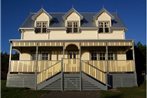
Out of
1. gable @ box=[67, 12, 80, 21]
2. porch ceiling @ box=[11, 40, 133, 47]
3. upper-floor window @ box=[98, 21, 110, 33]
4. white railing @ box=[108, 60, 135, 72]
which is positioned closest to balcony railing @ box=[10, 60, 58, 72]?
porch ceiling @ box=[11, 40, 133, 47]

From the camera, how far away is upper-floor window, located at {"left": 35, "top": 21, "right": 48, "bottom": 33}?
31.8 metres

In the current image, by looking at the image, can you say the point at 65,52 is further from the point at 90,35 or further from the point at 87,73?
the point at 87,73

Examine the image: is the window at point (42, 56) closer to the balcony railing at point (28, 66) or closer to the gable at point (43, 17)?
the balcony railing at point (28, 66)

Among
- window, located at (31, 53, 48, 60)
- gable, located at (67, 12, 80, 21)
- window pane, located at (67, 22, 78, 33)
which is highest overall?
gable, located at (67, 12, 80, 21)

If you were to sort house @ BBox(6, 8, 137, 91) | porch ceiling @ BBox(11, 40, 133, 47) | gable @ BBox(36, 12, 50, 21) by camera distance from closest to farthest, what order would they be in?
house @ BBox(6, 8, 137, 91) < porch ceiling @ BBox(11, 40, 133, 47) < gable @ BBox(36, 12, 50, 21)

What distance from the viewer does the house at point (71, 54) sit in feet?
82.7

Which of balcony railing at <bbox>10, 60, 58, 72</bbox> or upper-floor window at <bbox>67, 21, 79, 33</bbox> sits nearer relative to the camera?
balcony railing at <bbox>10, 60, 58, 72</bbox>

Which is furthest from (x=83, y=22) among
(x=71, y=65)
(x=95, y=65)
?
(x=71, y=65)

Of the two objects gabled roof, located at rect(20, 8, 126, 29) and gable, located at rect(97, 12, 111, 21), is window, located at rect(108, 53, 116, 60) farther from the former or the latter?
gable, located at rect(97, 12, 111, 21)

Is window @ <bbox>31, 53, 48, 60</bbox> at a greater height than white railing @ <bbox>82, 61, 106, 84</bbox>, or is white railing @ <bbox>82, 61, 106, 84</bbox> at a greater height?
window @ <bbox>31, 53, 48, 60</bbox>

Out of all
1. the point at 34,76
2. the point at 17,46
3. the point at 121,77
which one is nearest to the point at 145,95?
the point at 121,77

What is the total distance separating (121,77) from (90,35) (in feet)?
22.7

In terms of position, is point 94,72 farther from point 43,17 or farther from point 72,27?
point 43,17

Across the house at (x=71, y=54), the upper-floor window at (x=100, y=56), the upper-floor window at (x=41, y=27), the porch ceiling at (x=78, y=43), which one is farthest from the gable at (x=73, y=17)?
the porch ceiling at (x=78, y=43)
